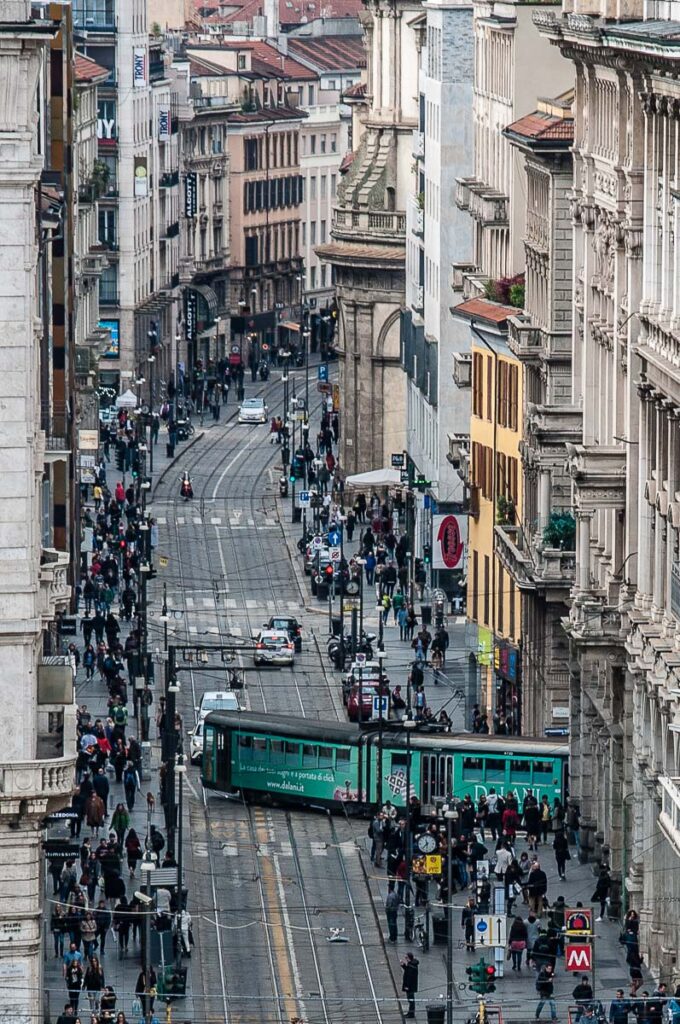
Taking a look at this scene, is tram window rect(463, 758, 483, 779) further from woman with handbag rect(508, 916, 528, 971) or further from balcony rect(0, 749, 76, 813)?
balcony rect(0, 749, 76, 813)

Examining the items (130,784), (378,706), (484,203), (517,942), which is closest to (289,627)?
(484,203)

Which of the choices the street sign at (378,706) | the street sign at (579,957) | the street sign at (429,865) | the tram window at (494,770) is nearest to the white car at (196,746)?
the street sign at (378,706)

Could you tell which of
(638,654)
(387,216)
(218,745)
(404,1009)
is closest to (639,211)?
(638,654)

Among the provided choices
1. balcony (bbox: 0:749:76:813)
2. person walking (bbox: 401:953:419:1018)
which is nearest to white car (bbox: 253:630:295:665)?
person walking (bbox: 401:953:419:1018)

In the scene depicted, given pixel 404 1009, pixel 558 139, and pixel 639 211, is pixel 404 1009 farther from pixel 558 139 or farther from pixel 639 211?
pixel 558 139

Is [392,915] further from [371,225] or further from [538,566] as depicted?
[371,225]
